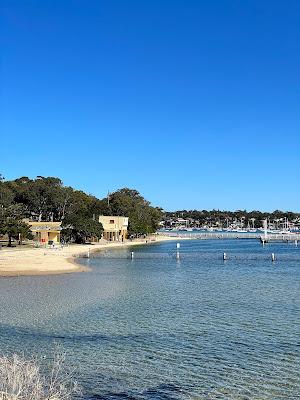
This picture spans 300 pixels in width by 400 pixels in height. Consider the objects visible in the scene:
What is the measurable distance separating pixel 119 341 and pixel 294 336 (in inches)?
279

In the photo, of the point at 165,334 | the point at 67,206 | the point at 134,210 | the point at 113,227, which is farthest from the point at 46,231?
the point at 165,334

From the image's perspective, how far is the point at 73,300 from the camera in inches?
1190

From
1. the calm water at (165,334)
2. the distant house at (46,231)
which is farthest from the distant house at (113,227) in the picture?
the calm water at (165,334)

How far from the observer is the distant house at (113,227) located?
11612 cm

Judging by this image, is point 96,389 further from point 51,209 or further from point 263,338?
point 51,209

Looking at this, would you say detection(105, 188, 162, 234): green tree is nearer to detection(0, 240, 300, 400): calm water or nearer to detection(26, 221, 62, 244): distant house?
detection(26, 221, 62, 244): distant house

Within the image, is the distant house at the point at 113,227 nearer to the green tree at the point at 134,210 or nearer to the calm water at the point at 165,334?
the green tree at the point at 134,210

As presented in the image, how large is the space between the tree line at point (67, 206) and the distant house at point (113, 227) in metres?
2.76

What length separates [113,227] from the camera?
119 meters

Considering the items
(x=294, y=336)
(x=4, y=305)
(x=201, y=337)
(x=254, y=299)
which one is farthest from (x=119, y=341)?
(x=254, y=299)

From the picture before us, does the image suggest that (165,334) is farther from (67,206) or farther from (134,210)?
(134,210)

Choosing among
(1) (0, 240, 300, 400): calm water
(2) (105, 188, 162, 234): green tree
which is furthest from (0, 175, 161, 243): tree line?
(1) (0, 240, 300, 400): calm water

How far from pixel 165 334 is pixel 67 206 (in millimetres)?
113580

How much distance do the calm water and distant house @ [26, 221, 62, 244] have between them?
5897 centimetres
